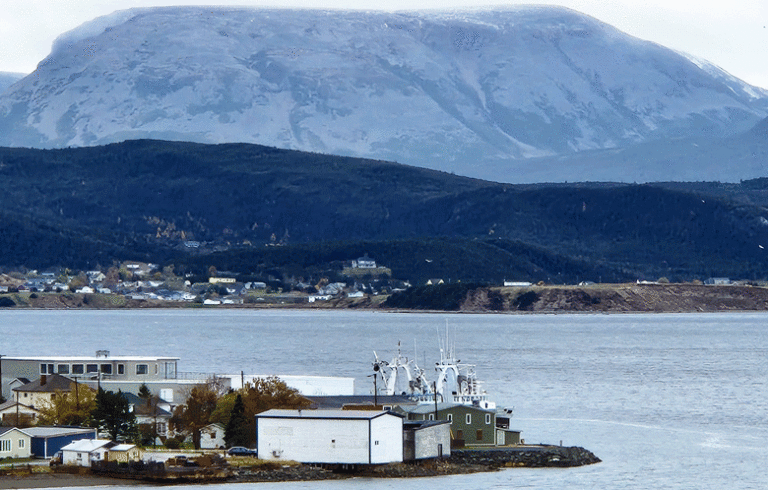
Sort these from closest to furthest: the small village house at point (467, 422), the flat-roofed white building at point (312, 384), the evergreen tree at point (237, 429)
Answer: the evergreen tree at point (237, 429) < the small village house at point (467, 422) < the flat-roofed white building at point (312, 384)

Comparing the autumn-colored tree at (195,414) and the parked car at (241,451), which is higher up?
the autumn-colored tree at (195,414)

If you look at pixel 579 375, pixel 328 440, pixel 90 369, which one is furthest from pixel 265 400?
pixel 579 375

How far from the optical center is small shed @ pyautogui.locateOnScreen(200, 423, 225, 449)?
67.3 metres

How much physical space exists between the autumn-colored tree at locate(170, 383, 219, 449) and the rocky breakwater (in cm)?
1041

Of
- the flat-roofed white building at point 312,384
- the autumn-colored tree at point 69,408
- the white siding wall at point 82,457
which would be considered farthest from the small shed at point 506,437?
A: the white siding wall at point 82,457

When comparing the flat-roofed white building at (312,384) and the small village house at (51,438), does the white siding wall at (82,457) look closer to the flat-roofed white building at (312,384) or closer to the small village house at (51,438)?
the small village house at (51,438)

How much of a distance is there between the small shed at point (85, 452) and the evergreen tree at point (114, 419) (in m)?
2.73

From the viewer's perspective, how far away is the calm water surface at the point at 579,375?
6794 centimetres

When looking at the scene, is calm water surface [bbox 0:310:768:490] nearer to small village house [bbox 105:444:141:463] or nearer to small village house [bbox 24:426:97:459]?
small village house [bbox 105:444:141:463]

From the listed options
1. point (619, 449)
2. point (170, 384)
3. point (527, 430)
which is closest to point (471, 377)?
point (527, 430)

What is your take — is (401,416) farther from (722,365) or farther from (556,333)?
(556,333)

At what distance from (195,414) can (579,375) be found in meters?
53.7

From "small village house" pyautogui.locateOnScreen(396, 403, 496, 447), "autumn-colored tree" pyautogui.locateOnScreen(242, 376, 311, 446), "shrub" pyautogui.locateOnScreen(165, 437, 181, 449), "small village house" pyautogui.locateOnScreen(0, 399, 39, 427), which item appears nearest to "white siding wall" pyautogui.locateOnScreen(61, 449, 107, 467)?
"shrub" pyautogui.locateOnScreen(165, 437, 181, 449)

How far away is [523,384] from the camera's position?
354 ft
